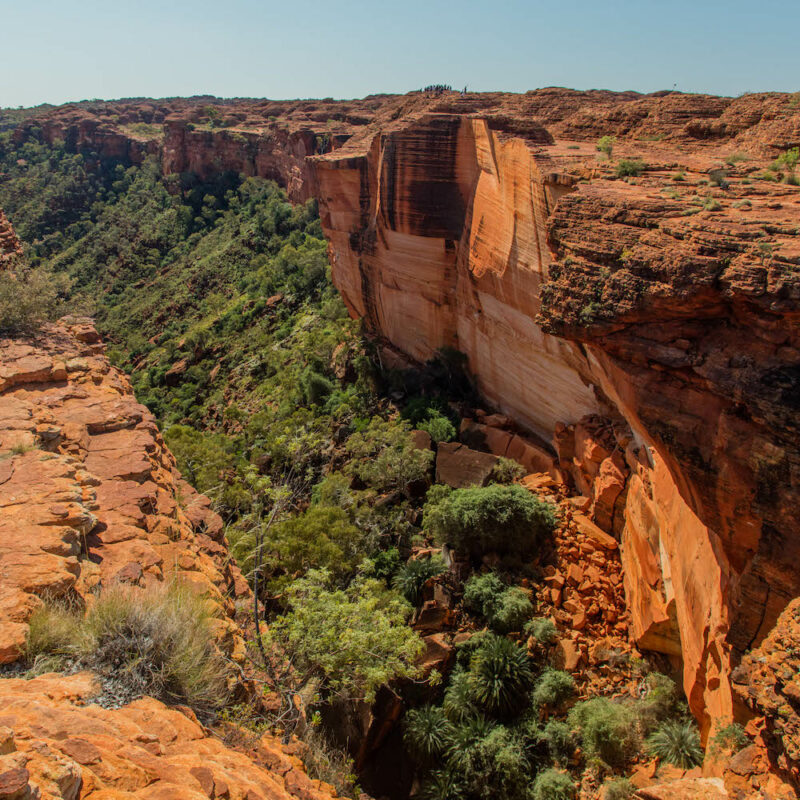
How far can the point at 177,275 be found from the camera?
50.3 m

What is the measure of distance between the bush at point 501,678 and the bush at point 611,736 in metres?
1.60

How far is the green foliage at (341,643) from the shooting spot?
1069 centimetres

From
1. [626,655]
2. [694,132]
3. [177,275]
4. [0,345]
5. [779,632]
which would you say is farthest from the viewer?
[177,275]

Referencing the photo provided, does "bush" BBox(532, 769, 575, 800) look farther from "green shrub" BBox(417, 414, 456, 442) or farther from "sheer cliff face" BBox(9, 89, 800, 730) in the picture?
"green shrub" BBox(417, 414, 456, 442)

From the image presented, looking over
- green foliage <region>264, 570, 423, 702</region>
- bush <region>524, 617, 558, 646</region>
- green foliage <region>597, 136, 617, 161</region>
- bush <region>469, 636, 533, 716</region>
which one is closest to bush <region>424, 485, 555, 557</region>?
bush <region>524, 617, 558, 646</region>

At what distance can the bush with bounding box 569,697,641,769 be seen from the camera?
10.6m

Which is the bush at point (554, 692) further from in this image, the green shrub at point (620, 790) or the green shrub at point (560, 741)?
the green shrub at point (620, 790)

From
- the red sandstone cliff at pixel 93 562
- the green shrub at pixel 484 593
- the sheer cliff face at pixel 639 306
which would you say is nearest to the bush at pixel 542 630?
the green shrub at pixel 484 593

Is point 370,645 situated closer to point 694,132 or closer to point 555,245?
point 555,245

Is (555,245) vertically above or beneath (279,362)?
above

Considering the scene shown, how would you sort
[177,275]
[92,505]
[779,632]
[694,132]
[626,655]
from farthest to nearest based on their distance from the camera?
[177,275] → [694,132] → [626,655] → [92,505] → [779,632]

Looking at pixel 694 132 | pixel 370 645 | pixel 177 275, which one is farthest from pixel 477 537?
pixel 177 275

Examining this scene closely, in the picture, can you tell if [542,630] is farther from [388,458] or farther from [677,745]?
[388,458]

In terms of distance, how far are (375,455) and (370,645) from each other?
10.5 m
